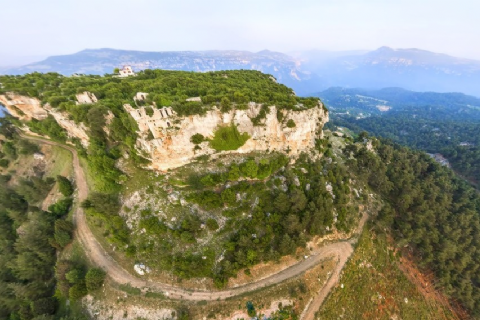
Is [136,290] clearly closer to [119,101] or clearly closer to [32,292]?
[32,292]

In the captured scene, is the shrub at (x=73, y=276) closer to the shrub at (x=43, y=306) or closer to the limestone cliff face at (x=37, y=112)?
the shrub at (x=43, y=306)

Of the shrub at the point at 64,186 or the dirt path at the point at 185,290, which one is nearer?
the dirt path at the point at 185,290

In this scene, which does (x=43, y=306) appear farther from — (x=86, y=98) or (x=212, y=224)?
(x=86, y=98)

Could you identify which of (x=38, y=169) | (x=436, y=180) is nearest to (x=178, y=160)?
(x=38, y=169)

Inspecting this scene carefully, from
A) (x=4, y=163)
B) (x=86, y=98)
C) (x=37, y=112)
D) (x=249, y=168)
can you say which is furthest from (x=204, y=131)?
(x=4, y=163)

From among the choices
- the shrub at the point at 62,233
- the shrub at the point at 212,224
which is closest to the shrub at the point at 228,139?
the shrub at the point at 212,224

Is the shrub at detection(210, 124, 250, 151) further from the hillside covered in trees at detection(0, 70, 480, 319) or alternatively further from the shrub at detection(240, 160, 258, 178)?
the shrub at detection(240, 160, 258, 178)

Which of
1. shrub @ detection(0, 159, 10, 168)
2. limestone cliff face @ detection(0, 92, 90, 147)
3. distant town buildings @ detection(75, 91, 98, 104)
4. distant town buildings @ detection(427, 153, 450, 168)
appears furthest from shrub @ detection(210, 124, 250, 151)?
distant town buildings @ detection(427, 153, 450, 168)

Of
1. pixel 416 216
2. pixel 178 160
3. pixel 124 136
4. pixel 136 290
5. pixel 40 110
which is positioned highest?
pixel 40 110
